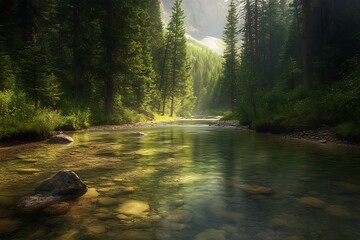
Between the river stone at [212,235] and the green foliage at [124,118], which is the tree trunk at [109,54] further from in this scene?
the river stone at [212,235]

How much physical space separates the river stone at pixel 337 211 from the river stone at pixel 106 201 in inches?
157

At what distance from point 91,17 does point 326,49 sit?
21.0 meters

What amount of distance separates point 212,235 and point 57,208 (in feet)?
9.42

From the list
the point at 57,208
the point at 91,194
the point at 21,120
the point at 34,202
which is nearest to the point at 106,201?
the point at 91,194

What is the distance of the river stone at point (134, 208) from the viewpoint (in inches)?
213

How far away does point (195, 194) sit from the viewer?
669 cm

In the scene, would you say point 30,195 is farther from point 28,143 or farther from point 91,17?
point 91,17

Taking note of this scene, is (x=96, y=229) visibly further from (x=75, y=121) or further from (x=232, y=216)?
(x=75, y=121)

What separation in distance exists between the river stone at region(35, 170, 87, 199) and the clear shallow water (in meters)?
0.31

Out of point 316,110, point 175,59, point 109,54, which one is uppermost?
point 175,59

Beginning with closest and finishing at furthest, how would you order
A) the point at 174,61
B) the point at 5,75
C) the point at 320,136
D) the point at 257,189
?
the point at 257,189 < the point at 320,136 < the point at 5,75 < the point at 174,61

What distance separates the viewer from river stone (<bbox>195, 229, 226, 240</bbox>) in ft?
14.6

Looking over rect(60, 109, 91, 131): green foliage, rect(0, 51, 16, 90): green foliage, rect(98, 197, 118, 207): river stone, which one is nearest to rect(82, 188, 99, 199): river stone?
rect(98, 197, 118, 207): river stone

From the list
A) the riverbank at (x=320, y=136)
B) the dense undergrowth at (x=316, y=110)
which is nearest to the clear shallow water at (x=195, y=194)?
the riverbank at (x=320, y=136)
